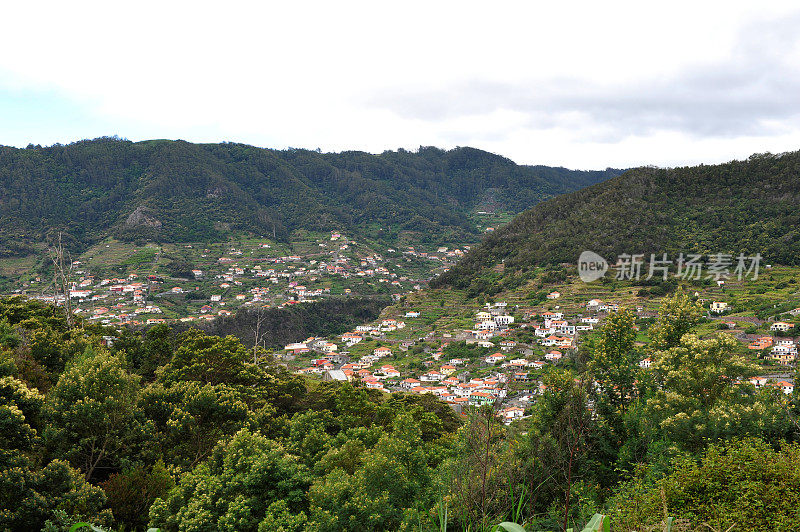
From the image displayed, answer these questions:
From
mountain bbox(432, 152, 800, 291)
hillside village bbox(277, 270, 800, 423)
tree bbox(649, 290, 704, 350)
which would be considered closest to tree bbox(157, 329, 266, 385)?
hillside village bbox(277, 270, 800, 423)

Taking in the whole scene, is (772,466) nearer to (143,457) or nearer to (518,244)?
(143,457)

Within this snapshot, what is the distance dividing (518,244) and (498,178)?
111104 millimetres

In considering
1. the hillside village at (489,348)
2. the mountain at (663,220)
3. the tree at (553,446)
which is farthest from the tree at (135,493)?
the mountain at (663,220)

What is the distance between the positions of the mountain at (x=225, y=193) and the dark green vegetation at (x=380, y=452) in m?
86.4

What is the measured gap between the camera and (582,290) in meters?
50.8

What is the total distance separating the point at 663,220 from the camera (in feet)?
185

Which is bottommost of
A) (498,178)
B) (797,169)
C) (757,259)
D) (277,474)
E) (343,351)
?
(343,351)

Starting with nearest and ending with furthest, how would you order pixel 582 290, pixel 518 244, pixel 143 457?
pixel 143 457
pixel 582 290
pixel 518 244

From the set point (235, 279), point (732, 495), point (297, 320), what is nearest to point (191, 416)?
point (732, 495)

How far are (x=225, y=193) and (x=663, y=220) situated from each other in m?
98.9

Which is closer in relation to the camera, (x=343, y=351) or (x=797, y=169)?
(x=343, y=351)

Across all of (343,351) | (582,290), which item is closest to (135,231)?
(343,351)

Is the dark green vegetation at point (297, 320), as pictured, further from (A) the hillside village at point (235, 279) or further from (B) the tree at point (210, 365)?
(B) the tree at point (210, 365)

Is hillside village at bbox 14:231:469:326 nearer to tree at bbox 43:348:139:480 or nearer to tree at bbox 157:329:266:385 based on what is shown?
tree at bbox 157:329:266:385
